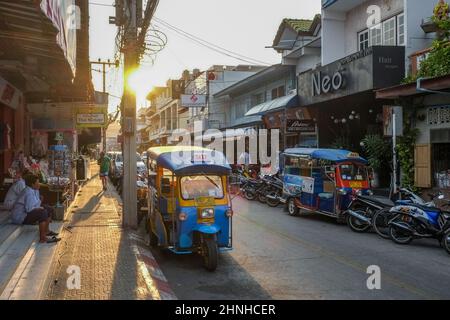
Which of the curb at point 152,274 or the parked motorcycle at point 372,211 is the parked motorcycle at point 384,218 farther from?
the curb at point 152,274

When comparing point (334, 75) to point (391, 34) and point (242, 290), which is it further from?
point (242, 290)

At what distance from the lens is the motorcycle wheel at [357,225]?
40.1ft

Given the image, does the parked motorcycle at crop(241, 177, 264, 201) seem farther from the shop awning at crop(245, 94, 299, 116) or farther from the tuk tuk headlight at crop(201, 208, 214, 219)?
the tuk tuk headlight at crop(201, 208, 214, 219)

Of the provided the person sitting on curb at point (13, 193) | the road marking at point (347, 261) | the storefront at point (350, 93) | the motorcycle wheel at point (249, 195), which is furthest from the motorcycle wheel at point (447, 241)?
the motorcycle wheel at point (249, 195)

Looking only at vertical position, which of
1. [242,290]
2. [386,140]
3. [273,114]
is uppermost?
[273,114]

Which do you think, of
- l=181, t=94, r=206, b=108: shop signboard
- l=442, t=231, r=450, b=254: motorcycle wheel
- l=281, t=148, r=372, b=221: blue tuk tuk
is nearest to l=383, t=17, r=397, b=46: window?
l=281, t=148, r=372, b=221: blue tuk tuk

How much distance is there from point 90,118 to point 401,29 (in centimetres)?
1212

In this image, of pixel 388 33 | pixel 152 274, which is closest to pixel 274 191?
pixel 388 33

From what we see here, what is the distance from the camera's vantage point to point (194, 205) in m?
8.66

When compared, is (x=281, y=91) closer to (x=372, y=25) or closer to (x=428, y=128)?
(x=372, y=25)

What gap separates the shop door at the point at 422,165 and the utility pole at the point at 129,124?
9.13 metres

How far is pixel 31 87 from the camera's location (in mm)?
15695
